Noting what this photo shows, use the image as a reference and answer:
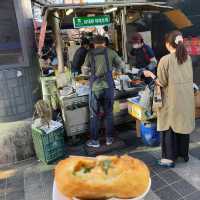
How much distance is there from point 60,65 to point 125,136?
7.26 ft

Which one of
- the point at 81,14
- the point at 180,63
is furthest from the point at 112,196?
the point at 81,14

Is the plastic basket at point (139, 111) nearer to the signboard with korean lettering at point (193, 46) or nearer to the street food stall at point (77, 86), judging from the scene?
the street food stall at point (77, 86)

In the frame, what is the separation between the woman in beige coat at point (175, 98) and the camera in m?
3.57

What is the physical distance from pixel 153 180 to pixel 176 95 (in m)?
1.29

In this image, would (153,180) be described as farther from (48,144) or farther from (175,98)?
(48,144)

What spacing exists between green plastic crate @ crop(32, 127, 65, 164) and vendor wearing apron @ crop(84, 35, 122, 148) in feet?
2.19

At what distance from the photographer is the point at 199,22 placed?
666cm

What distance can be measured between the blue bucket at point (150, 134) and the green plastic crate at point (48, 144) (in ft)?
5.00

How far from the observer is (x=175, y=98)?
368 centimetres

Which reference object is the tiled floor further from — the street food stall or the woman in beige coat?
the street food stall

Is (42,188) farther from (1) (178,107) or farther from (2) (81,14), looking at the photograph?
(2) (81,14)

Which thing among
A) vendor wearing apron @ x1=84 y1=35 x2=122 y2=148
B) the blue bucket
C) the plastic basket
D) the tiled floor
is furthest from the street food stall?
the tiled floor

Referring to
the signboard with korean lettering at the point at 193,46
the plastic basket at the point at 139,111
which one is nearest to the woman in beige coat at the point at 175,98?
the plastic basket at the point at 139,111


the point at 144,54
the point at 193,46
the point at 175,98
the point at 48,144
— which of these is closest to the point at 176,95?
the point at 175,98
